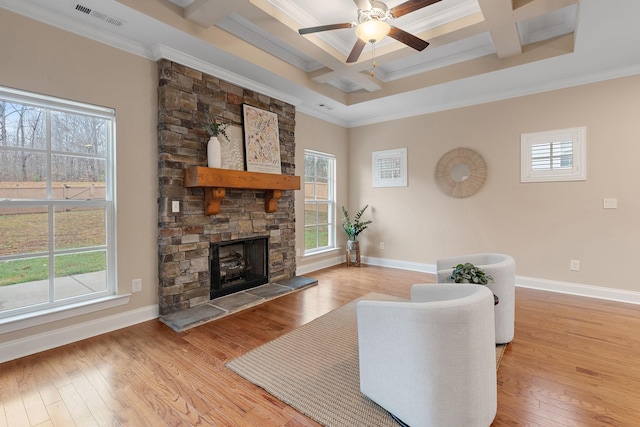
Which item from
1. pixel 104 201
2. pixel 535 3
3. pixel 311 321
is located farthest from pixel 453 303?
pixel 104 201

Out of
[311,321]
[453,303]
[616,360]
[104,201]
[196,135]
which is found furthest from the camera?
[196,135]

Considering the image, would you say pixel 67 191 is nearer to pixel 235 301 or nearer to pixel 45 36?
pixel 45 36

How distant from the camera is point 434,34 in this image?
3.17m

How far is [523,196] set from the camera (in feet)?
14.1

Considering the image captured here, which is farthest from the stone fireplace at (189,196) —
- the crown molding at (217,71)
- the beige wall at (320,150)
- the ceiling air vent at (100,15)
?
the beige wall at (320,150)

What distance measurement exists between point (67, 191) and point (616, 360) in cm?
479

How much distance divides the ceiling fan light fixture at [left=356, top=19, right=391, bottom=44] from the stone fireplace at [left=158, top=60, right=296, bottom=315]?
1.97m

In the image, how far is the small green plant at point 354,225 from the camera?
5.68 m

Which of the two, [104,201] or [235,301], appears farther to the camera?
[235,301]

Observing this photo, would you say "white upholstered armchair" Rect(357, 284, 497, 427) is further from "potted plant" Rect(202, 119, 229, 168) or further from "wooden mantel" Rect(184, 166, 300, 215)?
"potted plant" Rect(202, 119, 229, 168)

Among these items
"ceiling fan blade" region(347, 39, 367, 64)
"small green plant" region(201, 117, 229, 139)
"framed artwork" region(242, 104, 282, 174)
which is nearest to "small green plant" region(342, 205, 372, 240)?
"framed artwork" region(242, 104, 282, 174)

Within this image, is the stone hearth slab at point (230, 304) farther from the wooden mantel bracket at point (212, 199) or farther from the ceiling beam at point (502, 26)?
the ceiling beam at point (502, 26)

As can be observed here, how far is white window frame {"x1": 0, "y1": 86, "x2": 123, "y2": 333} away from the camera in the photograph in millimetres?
2395

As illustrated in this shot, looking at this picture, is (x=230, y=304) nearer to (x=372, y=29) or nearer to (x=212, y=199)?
(x=212, y=199)
